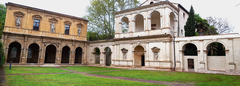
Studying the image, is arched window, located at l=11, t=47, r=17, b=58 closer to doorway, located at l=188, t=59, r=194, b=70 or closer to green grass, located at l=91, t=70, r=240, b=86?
green grass, located at l=91, t=70, r=240, b=86

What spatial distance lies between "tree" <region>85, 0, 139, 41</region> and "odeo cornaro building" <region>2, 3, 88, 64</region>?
2.05 meters

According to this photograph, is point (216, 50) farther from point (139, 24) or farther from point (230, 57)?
point (139, 24)

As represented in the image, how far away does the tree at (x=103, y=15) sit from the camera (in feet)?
104

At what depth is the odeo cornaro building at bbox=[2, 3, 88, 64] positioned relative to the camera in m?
23.0

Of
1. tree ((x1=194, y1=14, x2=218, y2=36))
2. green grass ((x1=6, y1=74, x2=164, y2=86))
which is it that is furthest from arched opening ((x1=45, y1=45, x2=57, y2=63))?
tree ((x1=194, y1=14, x2=218, y2=36))

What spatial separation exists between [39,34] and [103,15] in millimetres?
12881

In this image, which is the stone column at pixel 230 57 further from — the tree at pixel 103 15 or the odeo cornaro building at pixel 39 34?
the odeo cornaro building at pixel 39 34

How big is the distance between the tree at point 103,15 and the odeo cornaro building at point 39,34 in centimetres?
205

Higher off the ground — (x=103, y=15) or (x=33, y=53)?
(x=103, y=15)

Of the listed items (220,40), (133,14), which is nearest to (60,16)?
(133,14)

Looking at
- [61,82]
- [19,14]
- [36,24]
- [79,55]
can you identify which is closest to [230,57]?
[61,82]

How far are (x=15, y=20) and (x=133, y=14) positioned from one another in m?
18.5

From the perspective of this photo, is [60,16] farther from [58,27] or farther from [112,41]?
[112,41]

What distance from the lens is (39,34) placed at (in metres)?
25.3
